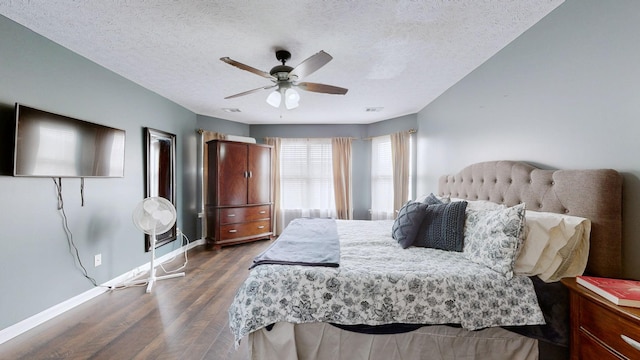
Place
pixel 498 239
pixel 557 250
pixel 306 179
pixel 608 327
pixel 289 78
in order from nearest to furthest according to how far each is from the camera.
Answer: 1. pixel 608 327
2. pixel 557 250
3. pixel 498 239
4. pixel 289 78
5. pixel 306 179

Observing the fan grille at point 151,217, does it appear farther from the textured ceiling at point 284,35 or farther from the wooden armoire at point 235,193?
the textured ceiling at point 284,35

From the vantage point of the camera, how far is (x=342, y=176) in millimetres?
4605

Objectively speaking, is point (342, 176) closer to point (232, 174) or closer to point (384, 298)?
point (232, 174)

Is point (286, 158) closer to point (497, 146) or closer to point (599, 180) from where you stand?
point (497, 146)

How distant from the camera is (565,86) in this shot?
150cm

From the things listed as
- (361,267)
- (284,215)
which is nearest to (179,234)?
(284,215)

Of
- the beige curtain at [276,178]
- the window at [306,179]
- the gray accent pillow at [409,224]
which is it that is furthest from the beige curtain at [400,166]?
the beige curtain at [276,178]

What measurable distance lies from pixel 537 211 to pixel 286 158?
391 centimetres

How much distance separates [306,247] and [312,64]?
1434 millimetres

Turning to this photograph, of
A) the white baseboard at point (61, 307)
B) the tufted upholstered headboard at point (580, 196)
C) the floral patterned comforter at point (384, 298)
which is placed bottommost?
the white baseboard at point (61, 307)

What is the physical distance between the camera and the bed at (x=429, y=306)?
1246 mm

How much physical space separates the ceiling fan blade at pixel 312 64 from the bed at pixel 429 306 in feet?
4.74

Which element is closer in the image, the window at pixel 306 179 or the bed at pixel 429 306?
the bed at pixel 429 306

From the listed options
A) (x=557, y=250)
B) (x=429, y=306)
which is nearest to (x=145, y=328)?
(x=429, y=306)
